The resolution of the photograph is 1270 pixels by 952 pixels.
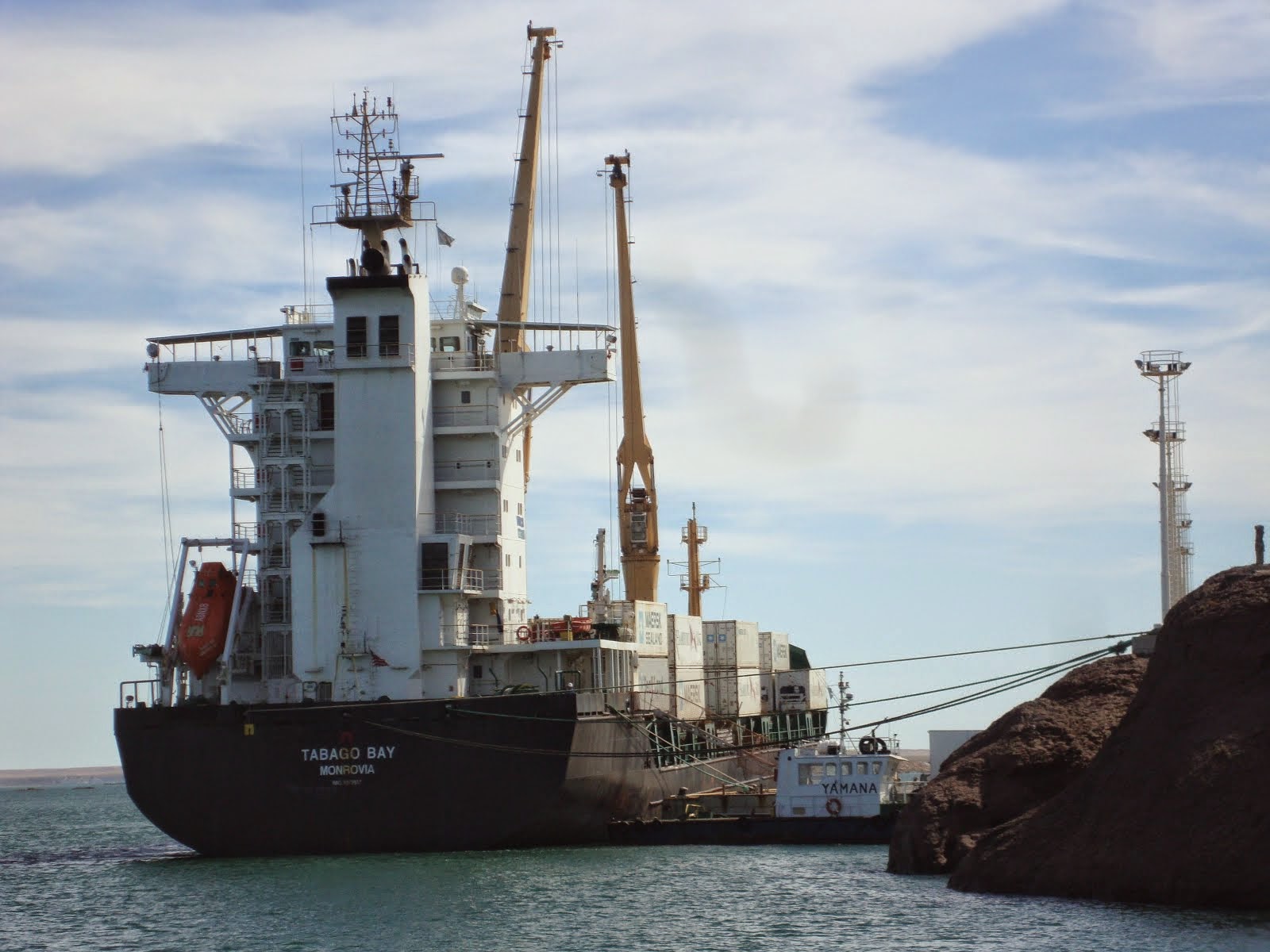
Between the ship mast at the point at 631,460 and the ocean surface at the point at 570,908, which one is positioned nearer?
the ocean surface at the point at 570,908

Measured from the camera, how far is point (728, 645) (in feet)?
182

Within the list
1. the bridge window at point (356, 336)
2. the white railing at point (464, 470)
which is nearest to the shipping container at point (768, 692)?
the white railing at point (464, 470)

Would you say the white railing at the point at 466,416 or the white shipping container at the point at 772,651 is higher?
the white railing at the point at 466,416

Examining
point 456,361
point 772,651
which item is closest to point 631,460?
point 772,651

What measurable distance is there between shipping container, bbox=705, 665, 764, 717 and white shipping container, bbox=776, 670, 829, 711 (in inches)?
177

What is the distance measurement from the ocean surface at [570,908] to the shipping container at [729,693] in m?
14.3

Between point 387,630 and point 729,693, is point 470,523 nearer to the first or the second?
point 387,630

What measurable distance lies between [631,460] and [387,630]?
23742 millimetres

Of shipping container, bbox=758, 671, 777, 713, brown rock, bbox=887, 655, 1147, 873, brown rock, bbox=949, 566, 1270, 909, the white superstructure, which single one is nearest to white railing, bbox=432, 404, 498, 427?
the white superstructure

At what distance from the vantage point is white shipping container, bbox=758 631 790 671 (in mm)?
61562

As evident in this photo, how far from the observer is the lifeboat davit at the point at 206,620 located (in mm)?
39375

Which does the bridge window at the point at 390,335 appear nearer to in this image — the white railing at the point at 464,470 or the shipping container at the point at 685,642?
the white railing at the point at 464,470

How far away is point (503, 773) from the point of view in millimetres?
36219

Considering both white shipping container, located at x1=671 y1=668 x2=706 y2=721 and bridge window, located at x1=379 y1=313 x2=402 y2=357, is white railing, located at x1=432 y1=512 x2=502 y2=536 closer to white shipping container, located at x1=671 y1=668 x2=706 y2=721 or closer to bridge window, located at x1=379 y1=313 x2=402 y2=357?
bridge window, located at x1=379 y1=313 x2=402 y2=357
